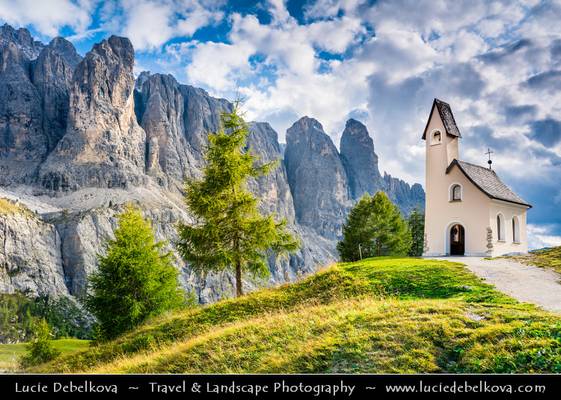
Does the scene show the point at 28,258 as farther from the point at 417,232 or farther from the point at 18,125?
the point at 417,232

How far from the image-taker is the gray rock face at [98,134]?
176000 mm

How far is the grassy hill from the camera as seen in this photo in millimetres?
7098

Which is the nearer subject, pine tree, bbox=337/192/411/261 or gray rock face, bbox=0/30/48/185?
pine tree, bbox=337/192/411/261

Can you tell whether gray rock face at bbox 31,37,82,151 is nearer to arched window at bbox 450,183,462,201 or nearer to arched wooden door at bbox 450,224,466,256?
arched wooden door at bbox 450,224,466,256

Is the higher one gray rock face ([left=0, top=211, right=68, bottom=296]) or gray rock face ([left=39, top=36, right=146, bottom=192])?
gray rock face ([left=39, top=36, right=146, bottom=192])

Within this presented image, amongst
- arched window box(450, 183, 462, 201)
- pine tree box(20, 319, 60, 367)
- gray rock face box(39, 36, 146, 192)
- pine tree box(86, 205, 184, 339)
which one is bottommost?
pine tree box(20, 319, 60, 367)

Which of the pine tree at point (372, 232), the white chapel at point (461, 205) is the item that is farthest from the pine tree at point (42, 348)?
the white chapel at point (461, 205)

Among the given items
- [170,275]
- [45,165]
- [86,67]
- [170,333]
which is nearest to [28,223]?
[45,165]

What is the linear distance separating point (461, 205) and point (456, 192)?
1.15 m

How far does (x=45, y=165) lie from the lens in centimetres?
17850

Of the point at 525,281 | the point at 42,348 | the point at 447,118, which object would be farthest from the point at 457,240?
the point at 42,348

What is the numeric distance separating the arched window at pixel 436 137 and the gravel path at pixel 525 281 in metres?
12.6

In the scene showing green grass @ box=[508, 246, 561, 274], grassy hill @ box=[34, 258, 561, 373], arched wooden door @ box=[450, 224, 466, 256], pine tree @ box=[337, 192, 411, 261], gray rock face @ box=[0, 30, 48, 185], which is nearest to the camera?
grassy hill @ box=[34, 258, 561, 373]

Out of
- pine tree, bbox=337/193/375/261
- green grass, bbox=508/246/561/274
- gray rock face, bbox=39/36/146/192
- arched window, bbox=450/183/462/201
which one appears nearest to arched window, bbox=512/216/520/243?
arched window, bbox=450/183/462/201
